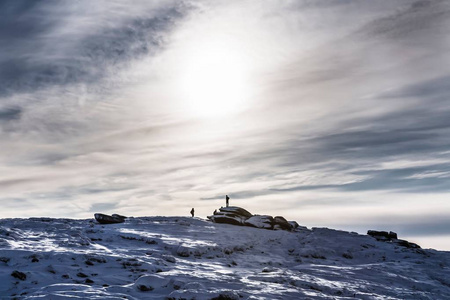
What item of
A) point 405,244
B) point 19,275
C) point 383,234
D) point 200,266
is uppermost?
point 383,234

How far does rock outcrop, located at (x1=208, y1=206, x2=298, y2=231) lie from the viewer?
33938 mm

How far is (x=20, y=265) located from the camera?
13.9 meters

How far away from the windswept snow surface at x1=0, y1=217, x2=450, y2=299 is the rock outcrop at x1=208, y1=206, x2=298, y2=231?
5062 millimetres

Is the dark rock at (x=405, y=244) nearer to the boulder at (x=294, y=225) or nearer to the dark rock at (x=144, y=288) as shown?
the boulder at (x=294, y=225)

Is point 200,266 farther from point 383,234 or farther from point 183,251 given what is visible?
point 383,234

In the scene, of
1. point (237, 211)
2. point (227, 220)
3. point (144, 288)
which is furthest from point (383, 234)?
point (144, 288)

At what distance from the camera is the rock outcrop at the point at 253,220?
33938 millimetres

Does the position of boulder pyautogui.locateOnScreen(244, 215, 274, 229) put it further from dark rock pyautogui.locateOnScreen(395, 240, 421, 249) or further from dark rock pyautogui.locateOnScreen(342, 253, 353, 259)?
dark rock pyautogui.locateOnScreen(395, 240, 421, 249)

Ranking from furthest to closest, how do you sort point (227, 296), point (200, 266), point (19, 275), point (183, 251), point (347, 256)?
1. point (347, 256)
2. point (183, 251)
3. point (200, 266)
4. point (19, 275)
5. point (227, 296)

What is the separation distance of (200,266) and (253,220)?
693 inches

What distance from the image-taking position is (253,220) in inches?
1355

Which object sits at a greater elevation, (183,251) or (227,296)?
(183,251)

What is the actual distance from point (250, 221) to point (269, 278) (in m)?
18.7

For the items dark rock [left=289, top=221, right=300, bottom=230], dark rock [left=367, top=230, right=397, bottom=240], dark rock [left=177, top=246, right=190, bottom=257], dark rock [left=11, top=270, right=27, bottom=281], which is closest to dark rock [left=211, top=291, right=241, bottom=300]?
dark rock [left=11, top=270, right=27, bottom=281]
